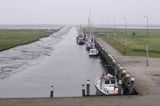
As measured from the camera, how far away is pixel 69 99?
27.0m

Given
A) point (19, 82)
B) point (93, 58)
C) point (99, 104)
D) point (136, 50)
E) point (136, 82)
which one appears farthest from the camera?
point (93, 58)

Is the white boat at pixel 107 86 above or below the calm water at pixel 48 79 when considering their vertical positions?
above

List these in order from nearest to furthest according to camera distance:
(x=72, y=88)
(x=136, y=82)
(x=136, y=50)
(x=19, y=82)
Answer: (x=136, y=82), (x=72, y=88), (x=19, y=82), (x=136, y=50)

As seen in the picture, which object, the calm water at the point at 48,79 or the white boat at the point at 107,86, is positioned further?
the calm water at the point at 48,79

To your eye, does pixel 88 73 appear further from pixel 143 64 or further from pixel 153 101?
pixel 153 101

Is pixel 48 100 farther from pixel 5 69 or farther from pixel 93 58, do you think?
pixel 93 58

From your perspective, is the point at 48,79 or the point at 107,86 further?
the point at 48,79

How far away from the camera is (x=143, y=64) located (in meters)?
49.5

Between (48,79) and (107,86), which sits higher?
(107,86)

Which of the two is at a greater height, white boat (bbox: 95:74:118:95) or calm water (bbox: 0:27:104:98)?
white boat (bbox: 95:74:118:95)

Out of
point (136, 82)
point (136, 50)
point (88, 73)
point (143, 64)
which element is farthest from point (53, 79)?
point (136, 50)

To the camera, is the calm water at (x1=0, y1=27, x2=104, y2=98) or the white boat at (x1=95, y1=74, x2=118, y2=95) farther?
the calm water at (x1=0, y1=27, x2=104, y2=98)

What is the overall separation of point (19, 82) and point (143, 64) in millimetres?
17785

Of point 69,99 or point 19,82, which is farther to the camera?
point 19,82
